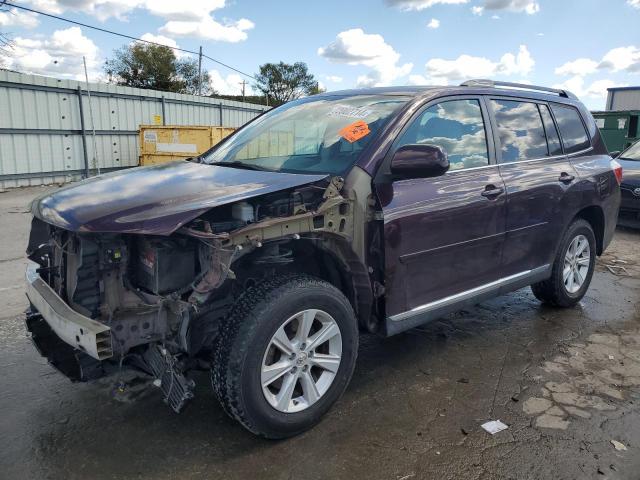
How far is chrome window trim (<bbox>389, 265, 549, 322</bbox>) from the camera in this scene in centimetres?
321

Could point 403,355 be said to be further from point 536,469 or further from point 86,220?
point 86,220

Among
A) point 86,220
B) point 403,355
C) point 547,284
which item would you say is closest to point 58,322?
point 86,220

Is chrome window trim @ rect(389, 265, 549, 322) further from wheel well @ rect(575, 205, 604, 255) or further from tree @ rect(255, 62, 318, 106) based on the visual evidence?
tree @ rect(255, 62, 318, 106)

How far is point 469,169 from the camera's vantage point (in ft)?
11.7

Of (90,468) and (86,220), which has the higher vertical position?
(86,220)

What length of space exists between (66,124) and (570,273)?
13327mm

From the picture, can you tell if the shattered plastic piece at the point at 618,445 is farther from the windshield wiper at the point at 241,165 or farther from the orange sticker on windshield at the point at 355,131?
the windshield wiper at the point at 241,165

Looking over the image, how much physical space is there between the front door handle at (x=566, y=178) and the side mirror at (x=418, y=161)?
1.72m

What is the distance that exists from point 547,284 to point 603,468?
7.59 feet

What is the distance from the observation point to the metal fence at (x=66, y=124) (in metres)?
12.5

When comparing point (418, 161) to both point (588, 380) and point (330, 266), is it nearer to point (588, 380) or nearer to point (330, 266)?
point (330, 266)

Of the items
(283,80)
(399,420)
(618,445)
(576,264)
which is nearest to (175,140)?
(576,264)

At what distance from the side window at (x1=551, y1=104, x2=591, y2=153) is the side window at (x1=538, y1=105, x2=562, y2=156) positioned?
0.30ft

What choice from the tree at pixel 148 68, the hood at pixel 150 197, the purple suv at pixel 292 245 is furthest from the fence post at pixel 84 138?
the tree at pixel 148 68
